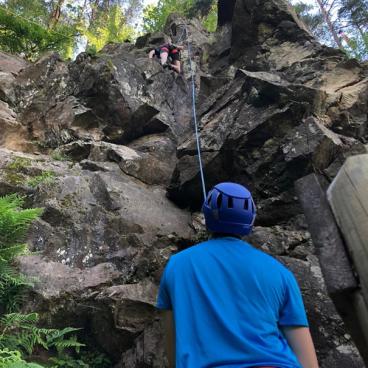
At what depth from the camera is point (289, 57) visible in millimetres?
10828

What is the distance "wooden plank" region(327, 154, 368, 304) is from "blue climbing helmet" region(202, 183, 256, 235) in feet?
1.70

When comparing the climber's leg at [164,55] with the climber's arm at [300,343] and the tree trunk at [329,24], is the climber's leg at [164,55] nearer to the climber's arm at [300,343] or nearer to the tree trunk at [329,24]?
the tree trunk at [329,24]

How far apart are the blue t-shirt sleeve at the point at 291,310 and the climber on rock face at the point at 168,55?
1218 centimetres

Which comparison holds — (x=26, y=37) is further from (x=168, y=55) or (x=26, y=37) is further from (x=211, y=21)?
(x=211, y=21)

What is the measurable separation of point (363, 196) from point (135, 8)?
2822 cm

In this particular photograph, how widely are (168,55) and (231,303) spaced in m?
12.9

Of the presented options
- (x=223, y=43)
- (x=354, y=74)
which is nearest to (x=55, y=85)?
(x=223, y=43)

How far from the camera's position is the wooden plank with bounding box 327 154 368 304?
6.38ft

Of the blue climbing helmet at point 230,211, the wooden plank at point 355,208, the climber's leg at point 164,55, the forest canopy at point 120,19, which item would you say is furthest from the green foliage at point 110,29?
the wooden plank at point 355,208

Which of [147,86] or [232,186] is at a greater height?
[147,86]

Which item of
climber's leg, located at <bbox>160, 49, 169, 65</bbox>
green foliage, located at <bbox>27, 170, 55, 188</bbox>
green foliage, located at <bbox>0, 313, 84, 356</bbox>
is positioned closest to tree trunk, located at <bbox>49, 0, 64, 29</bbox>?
climber's leg, located at <bbox>160, 49, 169, 65</bbox>

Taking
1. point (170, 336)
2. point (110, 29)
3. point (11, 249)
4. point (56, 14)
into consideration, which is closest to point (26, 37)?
point (56, 14)

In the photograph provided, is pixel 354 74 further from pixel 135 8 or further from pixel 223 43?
pixel 135 8

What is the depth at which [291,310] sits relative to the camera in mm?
2309
